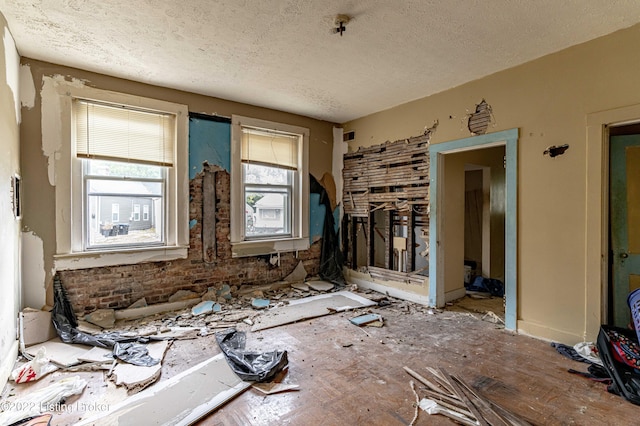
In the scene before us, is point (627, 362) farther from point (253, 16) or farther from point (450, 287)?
point (253, 16)

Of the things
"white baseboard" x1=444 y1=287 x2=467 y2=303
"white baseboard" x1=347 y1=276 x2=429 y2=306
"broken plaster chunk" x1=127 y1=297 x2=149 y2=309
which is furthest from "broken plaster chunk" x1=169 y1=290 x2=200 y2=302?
"white baseboard" x1=444 y1=287 x2=467 y2=303

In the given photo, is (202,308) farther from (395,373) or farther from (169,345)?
(395,373)

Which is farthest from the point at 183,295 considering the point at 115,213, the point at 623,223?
the point at 623,223

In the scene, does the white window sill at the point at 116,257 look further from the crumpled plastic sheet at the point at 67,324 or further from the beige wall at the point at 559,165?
the beige wall at the point at 559,165

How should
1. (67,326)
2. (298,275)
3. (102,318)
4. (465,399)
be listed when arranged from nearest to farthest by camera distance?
(465,399) < (67,326) < (102,318) < (298,275)

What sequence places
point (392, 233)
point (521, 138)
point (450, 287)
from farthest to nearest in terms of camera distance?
point (392, 233)
point (450, 287)
point (521, 138)

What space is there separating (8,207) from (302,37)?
9.69 feet

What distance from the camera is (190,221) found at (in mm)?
4316

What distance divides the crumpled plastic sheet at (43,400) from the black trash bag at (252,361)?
1.12 meters

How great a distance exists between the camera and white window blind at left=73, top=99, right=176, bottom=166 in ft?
11.9

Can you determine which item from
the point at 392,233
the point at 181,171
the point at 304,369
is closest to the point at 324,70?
the point at 181,171

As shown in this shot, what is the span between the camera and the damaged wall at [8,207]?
248 centimetres

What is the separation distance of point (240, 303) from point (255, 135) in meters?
2.55

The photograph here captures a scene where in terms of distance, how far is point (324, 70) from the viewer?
140 inches
